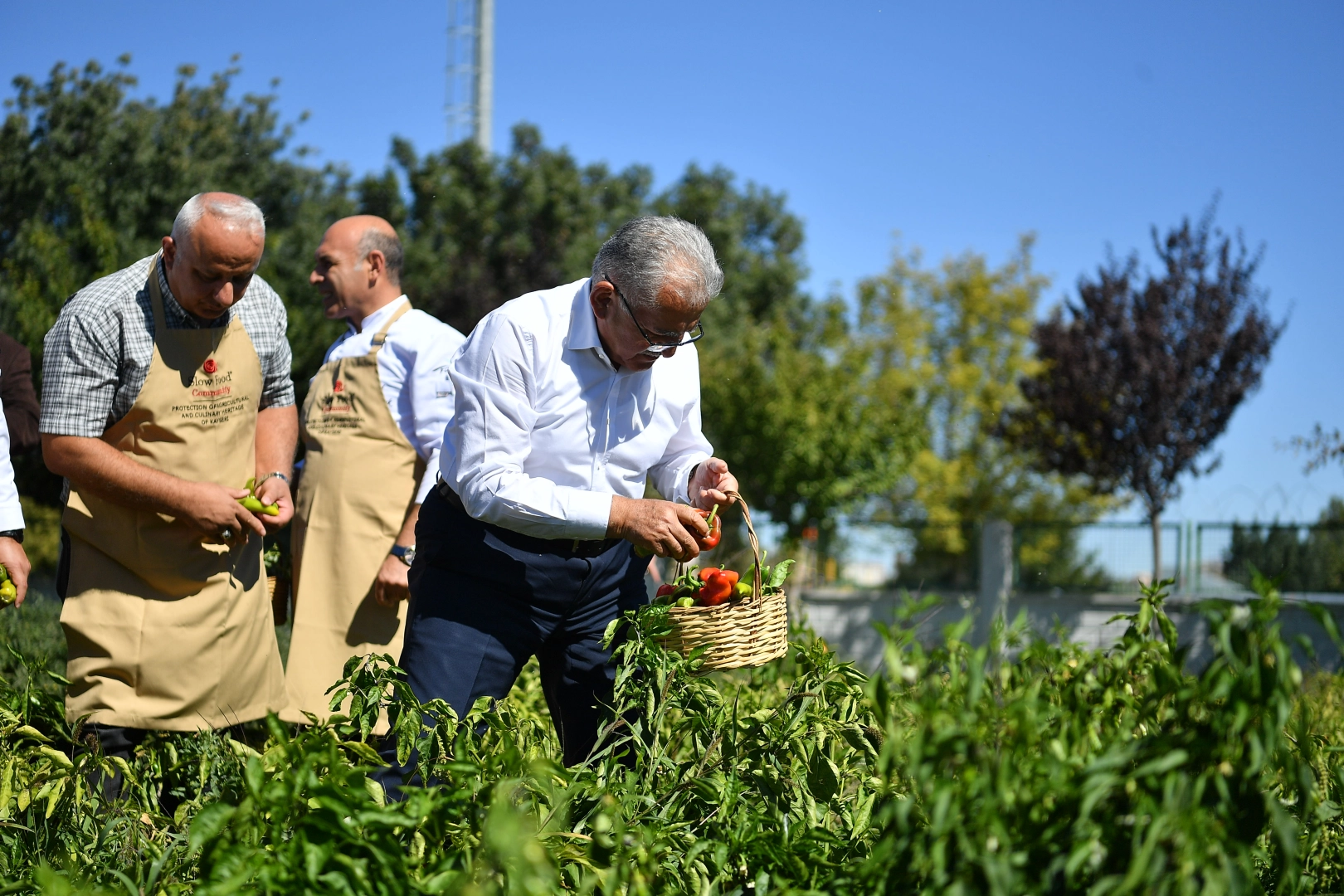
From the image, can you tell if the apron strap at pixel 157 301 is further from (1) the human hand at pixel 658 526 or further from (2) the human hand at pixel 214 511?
(1) the human hand at pixel 658 526

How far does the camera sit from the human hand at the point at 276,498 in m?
3.48

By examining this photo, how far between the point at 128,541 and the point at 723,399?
18.5 metres

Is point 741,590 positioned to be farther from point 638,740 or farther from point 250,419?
point 250,419

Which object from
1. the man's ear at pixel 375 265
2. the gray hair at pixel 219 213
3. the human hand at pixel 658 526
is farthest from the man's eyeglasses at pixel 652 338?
the man's ear at pixel 375 265

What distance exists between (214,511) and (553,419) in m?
1.11

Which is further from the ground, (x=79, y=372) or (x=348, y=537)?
(x=79, y=372)

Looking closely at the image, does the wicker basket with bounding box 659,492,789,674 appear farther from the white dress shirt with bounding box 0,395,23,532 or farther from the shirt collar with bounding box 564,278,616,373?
the white dress shirt with bounding box 0,395,23,532

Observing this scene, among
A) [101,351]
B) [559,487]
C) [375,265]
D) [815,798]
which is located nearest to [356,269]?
[375,265]

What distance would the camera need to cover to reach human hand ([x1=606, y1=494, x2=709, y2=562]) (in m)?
2.54

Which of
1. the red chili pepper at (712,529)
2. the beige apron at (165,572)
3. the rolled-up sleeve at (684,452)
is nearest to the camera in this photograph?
the red chili pepper at (712,529)

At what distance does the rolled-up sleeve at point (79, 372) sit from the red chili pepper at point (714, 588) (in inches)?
66.2

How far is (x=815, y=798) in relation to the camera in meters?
2.12

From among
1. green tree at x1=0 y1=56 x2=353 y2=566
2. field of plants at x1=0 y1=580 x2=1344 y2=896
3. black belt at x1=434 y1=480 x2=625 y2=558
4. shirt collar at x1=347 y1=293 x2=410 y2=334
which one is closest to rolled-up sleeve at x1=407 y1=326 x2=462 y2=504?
shirt collar at x1=347 y1=293 x2=410 y2=334

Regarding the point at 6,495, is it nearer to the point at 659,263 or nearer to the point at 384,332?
the point at 384,332
